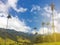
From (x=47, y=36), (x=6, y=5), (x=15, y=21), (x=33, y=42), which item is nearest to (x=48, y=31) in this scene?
(x=47, y=36)

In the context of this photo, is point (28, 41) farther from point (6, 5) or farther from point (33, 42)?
point (6, 5)

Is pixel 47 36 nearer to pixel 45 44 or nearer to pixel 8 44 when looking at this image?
pixel 45 44

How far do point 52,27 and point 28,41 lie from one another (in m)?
1.94

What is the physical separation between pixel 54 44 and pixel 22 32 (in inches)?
92.8

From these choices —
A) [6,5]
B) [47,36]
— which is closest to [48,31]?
[47,36]

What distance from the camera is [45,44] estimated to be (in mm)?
14648

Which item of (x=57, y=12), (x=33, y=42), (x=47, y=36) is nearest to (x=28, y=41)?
(x=33, y=42)

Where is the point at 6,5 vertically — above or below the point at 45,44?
above

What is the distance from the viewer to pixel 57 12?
48.0 feet

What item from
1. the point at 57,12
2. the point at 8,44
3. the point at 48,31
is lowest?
the point at 8,44

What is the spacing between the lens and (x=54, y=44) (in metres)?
14.6

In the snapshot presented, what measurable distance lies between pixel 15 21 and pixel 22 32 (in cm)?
89

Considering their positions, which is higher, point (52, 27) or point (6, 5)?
point (6, 5)

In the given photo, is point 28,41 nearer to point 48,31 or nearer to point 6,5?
point 48,31
